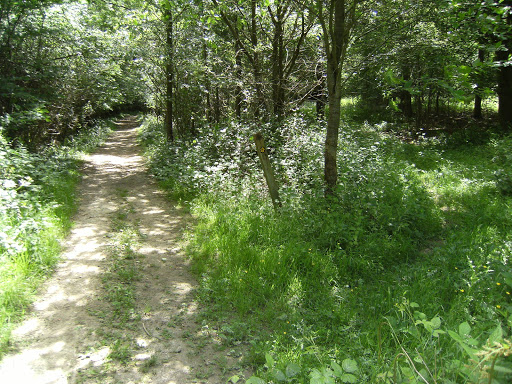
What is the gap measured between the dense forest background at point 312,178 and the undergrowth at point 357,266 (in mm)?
28

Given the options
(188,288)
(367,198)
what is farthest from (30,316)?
(367,198)

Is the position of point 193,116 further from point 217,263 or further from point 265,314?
point 265,314

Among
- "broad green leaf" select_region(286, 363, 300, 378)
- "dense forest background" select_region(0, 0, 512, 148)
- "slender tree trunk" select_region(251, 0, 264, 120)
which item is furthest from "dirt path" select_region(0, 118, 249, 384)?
"slender tree trunk" select_region(251, 0, 264, 120)

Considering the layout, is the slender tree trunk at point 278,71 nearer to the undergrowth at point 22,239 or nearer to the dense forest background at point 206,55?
the dense forest background at point 206,55

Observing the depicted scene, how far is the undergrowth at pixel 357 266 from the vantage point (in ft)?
8.80

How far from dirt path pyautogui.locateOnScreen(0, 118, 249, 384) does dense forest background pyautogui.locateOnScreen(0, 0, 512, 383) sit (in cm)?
33

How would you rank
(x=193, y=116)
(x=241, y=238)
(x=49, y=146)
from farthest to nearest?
(x=193, y=116) → (x=49, y=146) → (x=241, y=238)

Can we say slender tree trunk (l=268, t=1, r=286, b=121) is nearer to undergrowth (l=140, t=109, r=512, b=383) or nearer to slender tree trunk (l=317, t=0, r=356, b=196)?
undergrowth (l=140, t=109, r=512, b=383)

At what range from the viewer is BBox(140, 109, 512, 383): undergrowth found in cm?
268

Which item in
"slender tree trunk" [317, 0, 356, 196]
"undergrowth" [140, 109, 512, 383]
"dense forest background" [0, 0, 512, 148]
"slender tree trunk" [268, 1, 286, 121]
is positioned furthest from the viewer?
"slender tree trunk" [268, 1, 286, 121]

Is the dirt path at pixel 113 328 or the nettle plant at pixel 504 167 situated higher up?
the nettle plant at pixel 504 167

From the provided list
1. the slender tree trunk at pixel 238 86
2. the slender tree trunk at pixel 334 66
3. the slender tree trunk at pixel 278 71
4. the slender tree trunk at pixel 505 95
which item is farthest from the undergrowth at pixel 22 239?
the slender tree trunk at pixel 505 95

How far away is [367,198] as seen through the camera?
6.04 m

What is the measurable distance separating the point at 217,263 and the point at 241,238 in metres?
0.60
